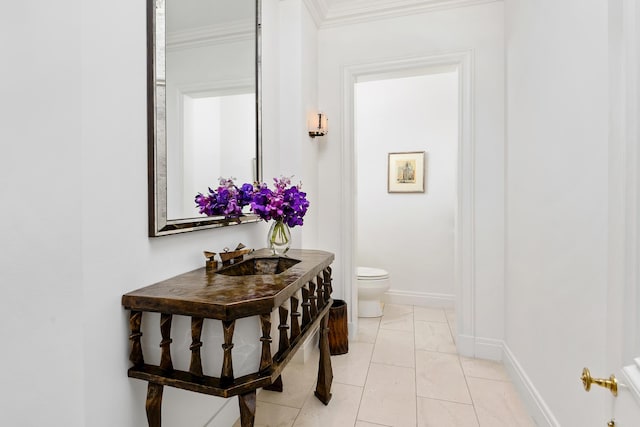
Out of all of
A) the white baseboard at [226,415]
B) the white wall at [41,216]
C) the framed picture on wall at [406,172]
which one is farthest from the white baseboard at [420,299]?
the white wall at [41,216]

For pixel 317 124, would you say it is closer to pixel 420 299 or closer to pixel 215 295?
pixel 215 295

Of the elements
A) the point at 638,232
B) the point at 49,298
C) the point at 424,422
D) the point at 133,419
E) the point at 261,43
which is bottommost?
the point at 424,422

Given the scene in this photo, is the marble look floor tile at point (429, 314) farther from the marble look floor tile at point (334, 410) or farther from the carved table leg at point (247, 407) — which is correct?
the carved table leg at point (247, 407)

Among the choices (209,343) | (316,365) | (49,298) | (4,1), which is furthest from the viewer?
(316,365)

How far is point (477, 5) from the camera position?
7.73 ft

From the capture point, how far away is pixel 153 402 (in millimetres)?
1081

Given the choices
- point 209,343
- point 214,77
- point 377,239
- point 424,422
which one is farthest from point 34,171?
point 377,239

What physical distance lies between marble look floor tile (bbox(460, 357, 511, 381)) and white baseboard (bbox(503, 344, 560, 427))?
49 mm

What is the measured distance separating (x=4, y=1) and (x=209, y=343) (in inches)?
41.0

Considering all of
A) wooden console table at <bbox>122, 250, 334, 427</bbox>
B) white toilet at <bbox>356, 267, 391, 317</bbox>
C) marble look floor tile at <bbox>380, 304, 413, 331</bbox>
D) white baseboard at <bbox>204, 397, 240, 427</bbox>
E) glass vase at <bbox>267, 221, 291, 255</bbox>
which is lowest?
marble look floor tile at <bbox>380, 304, 413, 331</bbox>

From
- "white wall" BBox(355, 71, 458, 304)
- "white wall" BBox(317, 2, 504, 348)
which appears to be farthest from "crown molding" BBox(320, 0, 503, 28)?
"white wall" BBox(355, 71, 458, 304)

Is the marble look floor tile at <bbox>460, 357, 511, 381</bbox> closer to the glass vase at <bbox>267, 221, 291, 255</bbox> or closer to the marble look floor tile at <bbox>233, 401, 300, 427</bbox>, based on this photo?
the marble look floor tile at <bbox>233, 401, 300, 427</bbox>

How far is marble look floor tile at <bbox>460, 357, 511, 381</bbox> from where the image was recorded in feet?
6.88

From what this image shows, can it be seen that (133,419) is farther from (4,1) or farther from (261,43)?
(261,43)
